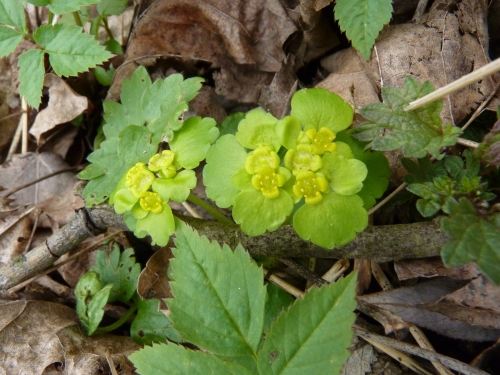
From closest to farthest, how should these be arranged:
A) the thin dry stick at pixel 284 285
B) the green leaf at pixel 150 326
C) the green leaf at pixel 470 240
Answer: the green leaf at pixel 470 240
the thin dry stick at pixel 284 285
the green leaf at pixel 150 326

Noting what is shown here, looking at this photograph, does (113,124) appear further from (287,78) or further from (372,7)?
(372,7)

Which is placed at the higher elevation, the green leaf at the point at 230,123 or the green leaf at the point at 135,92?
the green leaf at the point at 135,92

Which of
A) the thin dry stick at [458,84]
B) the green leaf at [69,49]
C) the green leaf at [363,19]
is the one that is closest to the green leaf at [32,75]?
the green leaf at [69,49]

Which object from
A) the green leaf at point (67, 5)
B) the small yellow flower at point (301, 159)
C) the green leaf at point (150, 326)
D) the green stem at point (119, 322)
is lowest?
the green stem at point (119, 322)

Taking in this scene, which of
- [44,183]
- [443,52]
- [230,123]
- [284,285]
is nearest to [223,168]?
[230,123]

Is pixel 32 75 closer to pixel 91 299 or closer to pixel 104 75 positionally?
pixel 104 75

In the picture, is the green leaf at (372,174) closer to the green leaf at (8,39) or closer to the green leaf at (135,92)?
the green leaf at (135,92)
